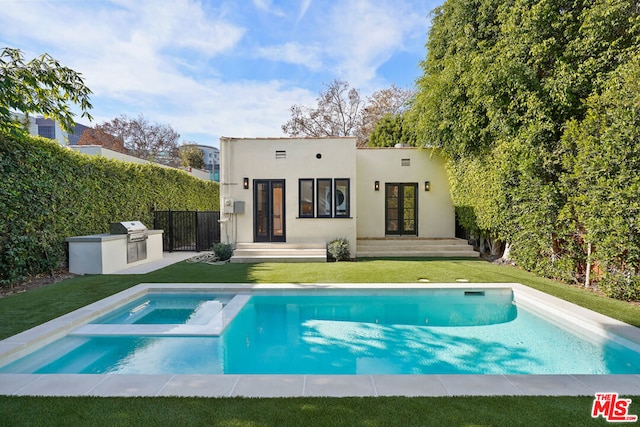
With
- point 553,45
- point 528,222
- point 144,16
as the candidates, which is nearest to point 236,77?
point 144,16

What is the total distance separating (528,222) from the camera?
898cm

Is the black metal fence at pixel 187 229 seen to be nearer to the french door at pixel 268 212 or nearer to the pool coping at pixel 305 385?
the french door at pixel 268 212

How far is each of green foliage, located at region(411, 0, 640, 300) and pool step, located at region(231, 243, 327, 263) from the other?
19.5 feet

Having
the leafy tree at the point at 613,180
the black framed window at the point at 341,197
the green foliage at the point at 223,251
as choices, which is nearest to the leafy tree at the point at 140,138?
the green foliage at the point at 223,251

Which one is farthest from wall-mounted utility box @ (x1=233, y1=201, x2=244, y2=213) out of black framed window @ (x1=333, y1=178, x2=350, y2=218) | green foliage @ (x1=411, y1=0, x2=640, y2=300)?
green foliage @ (x1=411, y1=0, x2=640, y2=300)

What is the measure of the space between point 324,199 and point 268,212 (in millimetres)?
2256

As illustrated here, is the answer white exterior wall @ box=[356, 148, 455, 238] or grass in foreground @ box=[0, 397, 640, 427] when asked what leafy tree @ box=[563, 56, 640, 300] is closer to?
grass in foreground @ box=[0, 397, 640, 427]

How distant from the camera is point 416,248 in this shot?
1256cm

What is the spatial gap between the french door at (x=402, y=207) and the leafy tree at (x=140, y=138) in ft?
87.8

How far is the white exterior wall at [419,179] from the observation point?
13906 mm

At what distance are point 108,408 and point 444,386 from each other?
332cm

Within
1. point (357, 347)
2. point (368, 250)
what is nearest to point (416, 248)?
point (368, 250)

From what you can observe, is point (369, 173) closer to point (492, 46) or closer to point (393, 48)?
point (492, 46)

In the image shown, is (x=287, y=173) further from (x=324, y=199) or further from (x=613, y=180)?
(x=613, y=180)
